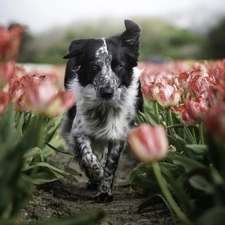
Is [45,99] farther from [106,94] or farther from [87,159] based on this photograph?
[87,159]

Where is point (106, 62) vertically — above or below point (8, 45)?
below

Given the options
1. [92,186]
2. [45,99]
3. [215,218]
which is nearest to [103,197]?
[92,186]

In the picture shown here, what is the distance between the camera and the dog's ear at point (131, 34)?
6145 millimetres

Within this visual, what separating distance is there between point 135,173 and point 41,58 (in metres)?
48.3

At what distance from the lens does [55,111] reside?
279cm

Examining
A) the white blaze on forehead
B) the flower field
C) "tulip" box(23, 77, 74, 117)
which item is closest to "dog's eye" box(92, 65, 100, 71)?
the white blaze on forehead

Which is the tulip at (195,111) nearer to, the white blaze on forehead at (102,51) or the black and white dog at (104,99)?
the black and white dog at (104,99)

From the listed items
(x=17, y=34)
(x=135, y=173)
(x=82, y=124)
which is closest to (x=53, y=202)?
(x=135, y=173)

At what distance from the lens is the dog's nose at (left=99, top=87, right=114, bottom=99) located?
215 inches

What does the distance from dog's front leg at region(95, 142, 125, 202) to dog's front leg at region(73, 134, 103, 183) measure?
80 mm

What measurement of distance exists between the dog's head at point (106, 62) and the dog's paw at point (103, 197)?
0.94m

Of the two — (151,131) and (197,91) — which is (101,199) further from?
(151,131)

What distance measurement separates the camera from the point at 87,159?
567cm

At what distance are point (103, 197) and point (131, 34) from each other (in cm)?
191
